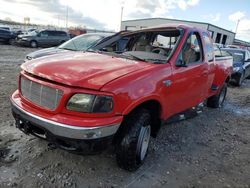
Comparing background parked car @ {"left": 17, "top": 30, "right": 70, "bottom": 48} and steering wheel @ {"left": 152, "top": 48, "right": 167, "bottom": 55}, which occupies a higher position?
steering wheel @ {"left": 152, "top": 48, "right": 167, "bottom": 55}

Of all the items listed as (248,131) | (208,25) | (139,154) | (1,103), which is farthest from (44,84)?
(208,25)

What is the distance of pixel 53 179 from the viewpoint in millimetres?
3037

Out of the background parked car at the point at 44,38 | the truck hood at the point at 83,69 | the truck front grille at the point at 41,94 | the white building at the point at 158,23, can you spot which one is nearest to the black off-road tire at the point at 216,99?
the truck hood at the point at 83,69

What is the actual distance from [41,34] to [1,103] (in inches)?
734

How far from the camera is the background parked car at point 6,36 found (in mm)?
22828

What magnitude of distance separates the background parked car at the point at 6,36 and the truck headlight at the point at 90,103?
23.2 metres

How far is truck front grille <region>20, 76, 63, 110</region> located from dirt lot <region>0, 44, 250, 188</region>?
900 mm

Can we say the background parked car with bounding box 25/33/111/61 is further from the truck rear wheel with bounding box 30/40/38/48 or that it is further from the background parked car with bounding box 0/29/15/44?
the background parked car with bounding box 0/29/15/44

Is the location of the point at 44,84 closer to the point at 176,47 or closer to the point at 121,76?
the point at 121,76

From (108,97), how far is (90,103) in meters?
0.20

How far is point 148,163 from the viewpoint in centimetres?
360

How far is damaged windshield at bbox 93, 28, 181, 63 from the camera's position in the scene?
4.22m

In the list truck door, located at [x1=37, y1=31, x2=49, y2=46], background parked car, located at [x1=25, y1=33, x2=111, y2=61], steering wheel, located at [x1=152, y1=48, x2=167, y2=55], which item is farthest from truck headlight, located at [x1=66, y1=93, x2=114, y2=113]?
truck door, located at [x1=37, y1=31, x2=49, y2=46]

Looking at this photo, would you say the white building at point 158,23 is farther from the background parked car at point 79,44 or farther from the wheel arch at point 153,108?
the wheel arch at point 153,108
